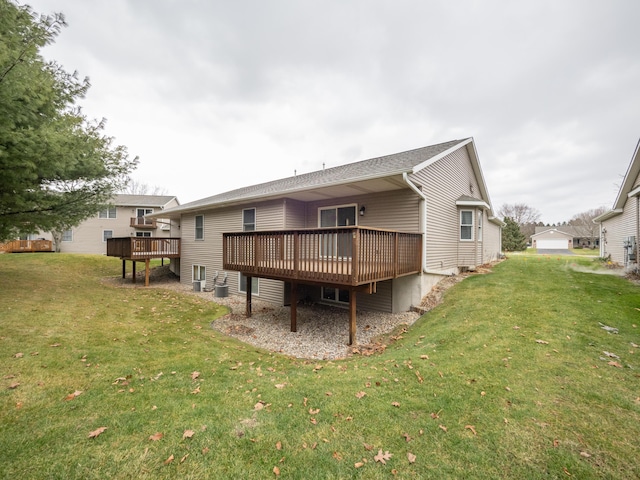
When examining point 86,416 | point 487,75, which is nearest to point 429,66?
point 487,75

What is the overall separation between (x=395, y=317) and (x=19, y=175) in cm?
1036

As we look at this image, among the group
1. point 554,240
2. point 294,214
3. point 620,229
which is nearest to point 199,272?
point 294,214

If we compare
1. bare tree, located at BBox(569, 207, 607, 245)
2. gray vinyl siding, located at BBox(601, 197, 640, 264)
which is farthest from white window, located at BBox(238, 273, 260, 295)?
bare tree, located at BBox(569, 207, 607, 245)

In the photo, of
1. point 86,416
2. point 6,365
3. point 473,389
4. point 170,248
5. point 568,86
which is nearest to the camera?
point 86,416

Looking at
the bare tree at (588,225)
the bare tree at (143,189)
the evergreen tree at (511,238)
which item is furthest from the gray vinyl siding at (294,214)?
the bare tree at (588,225)

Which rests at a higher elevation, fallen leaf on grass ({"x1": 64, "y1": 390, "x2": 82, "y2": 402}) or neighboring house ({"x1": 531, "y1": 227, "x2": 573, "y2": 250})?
neighboring house ({"x1": 531, "y1": 227, "x2": 573, "y2": 250})

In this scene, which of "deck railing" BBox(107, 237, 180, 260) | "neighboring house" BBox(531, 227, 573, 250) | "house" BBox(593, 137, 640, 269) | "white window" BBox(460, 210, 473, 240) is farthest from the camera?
"neighboring house" BBox(531, 227, 573, 250)

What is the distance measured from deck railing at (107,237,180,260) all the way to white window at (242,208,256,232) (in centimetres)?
615

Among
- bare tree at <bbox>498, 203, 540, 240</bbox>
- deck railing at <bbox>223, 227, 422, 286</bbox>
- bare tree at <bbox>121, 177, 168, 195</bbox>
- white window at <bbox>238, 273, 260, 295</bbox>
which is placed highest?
bare tree at <bbox>121, 177, 168, 195</bbox>

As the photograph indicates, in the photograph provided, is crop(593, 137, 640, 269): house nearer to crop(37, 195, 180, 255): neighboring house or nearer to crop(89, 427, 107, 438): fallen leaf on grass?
crop(89, 427, 107, 438): fallen leaf on grass

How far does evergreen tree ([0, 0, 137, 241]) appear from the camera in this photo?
553cm

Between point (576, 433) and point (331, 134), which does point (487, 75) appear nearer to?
point (331, 134)

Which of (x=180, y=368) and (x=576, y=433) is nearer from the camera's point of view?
(x=576, y=433)

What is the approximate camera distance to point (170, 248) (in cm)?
1544
